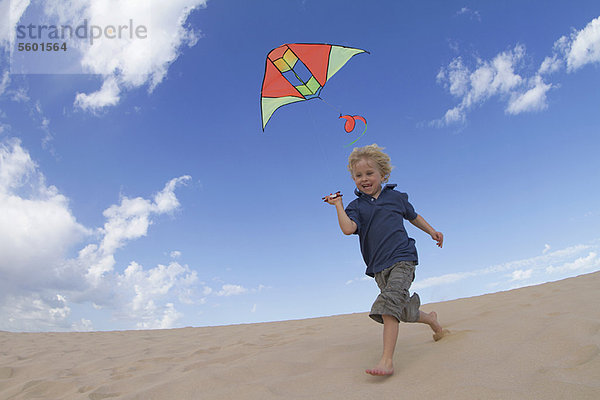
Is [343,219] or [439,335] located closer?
[343,219]

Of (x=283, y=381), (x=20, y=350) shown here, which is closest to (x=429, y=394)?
(x=283, y=381)

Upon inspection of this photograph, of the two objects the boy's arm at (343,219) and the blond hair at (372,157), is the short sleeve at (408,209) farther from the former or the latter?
the boy's arm at (343,219)

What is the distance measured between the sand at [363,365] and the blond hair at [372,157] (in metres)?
1.42

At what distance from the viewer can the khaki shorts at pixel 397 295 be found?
2486 millimetres

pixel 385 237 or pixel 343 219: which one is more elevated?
pixel 343 219

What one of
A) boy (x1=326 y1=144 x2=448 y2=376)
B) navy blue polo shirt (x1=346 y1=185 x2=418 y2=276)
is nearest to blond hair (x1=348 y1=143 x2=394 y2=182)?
boy (x1=326 y1=144 x2=448 y2=376)

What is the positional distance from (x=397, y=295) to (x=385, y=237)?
447mm

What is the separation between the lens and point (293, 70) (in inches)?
255

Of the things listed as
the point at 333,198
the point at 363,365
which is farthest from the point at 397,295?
the point at 333,198

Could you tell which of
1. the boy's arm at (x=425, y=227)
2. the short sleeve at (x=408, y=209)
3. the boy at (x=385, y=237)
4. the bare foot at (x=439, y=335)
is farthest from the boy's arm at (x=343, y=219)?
the bare foot at (x=439, y=335)

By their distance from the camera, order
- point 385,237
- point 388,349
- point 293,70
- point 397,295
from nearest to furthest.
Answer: point 388,349, point 397,295, point 385,237, point 293,70

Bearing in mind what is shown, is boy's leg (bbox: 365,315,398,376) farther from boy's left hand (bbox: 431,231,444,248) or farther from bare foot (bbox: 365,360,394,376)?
boy's left hand (bbox: 431,231,444,248)

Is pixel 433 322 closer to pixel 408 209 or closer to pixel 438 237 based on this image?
pixel 438 237

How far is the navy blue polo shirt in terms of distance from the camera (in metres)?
2.75
